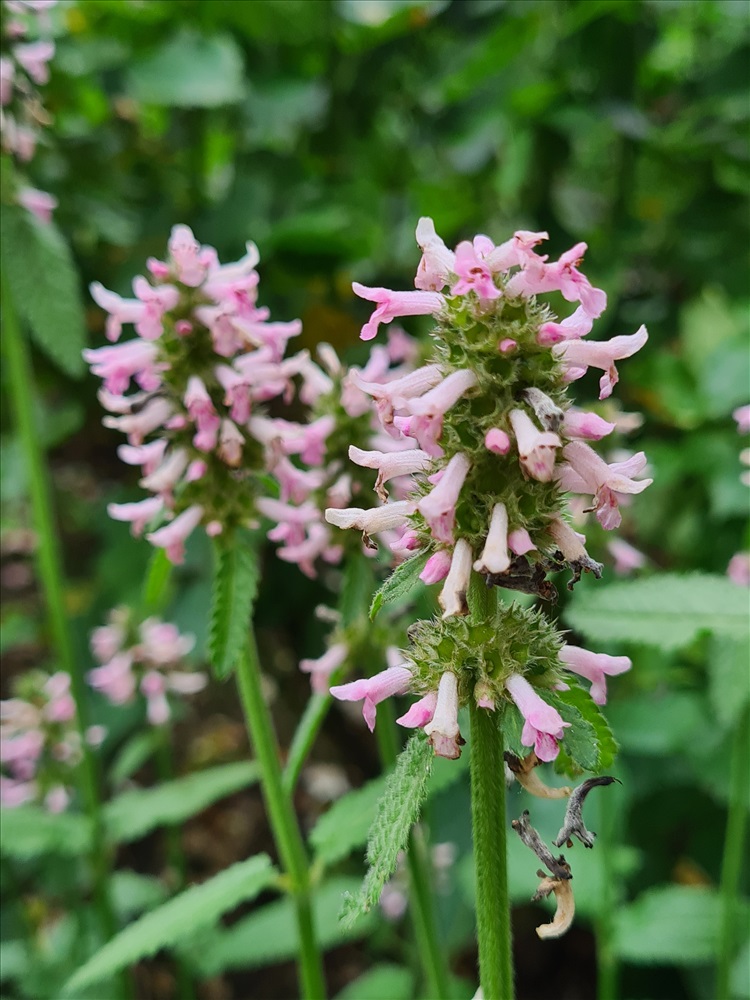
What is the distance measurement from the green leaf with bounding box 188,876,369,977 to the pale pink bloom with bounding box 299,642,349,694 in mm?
661

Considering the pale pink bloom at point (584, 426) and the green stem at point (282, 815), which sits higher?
the pale pink bloom at point (584, 426)

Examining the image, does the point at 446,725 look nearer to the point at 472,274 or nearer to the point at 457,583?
the point at 457,583

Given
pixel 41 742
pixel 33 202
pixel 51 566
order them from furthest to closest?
pixel 41 742 < pixel 51 566 < pixel 33 202

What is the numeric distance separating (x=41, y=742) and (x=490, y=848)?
5.37 ft

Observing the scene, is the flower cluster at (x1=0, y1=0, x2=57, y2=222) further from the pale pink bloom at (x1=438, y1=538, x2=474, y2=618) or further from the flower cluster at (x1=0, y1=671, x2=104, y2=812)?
A: the pale pink bloom at (x1=438, y1=538, x2=474, y2=618)

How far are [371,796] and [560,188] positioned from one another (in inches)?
91.4

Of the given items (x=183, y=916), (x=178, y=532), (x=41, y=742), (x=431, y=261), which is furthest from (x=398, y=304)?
(x=41, y=742)

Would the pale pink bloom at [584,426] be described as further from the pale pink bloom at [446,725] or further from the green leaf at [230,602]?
the green leaf at [230,602]

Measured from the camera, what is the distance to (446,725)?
71 centimetres

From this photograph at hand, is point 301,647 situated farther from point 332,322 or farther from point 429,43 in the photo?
point 429,43

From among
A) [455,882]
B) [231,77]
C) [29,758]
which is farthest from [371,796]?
[231,77]

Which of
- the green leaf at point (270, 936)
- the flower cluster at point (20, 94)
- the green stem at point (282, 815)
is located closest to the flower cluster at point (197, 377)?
the green stem at point (282, 815)

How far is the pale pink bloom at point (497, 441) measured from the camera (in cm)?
68

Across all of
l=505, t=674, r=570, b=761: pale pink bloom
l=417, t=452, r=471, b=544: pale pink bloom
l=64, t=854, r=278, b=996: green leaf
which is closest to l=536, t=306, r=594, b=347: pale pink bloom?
l=417, t=452, r=471, b=544: pale pink bloom
